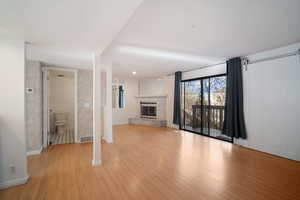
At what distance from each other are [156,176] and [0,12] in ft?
9.84

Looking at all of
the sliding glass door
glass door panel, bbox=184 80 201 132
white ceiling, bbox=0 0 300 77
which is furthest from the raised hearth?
white ceiling, bbox=0 0 300 77

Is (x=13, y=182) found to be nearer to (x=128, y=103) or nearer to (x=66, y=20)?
(x=66, y=20)

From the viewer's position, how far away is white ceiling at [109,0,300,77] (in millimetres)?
1768

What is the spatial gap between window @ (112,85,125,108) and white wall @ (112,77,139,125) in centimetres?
18

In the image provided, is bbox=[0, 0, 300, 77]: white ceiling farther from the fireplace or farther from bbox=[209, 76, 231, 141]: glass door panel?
the fireplace

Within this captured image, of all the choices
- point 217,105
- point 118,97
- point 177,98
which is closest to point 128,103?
point 118,97

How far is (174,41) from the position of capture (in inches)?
111

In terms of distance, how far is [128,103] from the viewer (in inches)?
302

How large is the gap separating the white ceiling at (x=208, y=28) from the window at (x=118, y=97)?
3876 millimetres

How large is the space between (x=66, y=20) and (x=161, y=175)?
2.67 meters

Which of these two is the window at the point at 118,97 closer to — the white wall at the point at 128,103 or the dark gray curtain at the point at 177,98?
the white wall at the point at 128,103

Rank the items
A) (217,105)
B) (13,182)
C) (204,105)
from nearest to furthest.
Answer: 1. (13,182)
2. (217,105)
3. (204,105)

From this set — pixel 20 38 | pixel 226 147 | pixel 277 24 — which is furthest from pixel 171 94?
pixel 20 38

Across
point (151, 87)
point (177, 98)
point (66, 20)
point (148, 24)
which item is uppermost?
point (148, 24)
